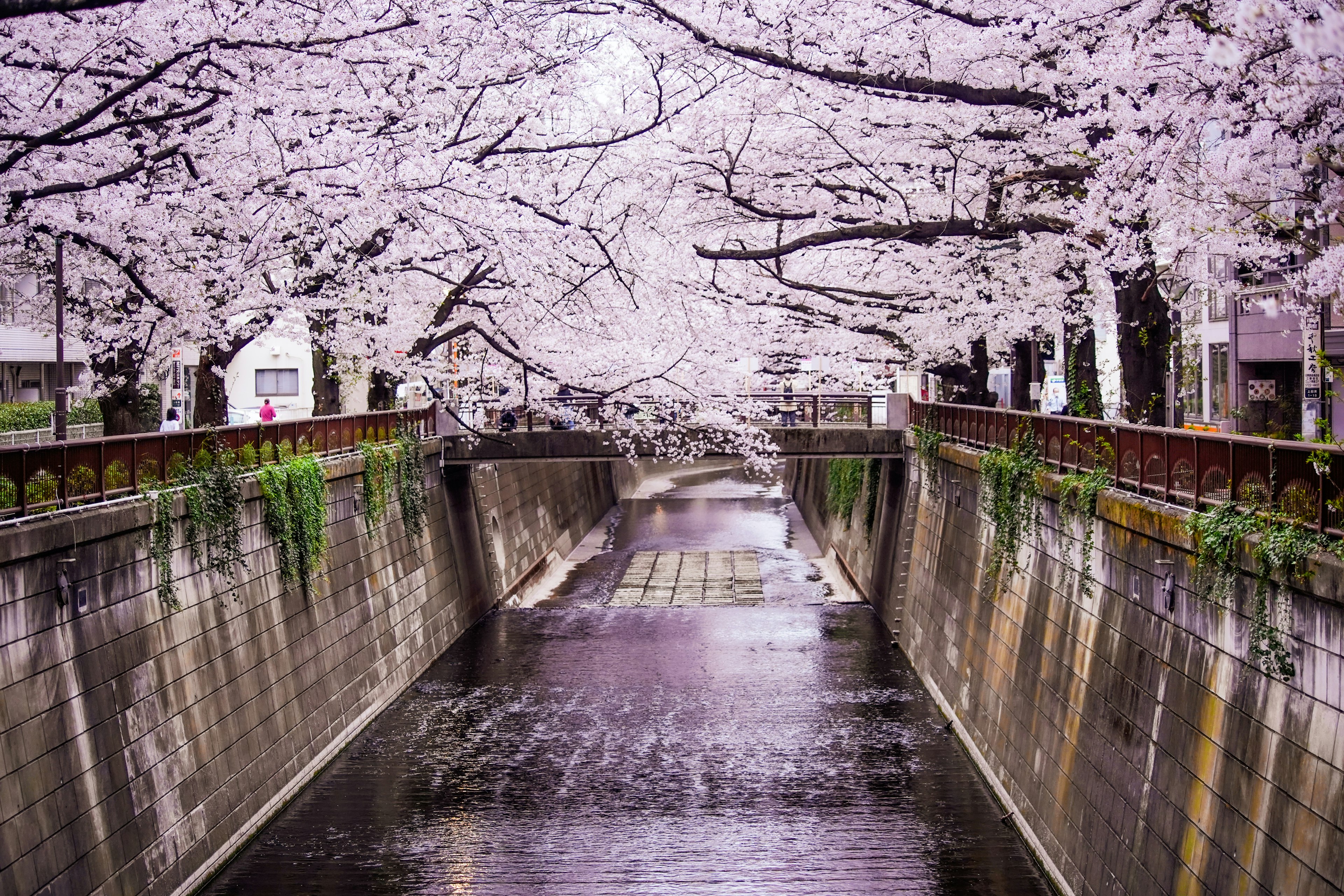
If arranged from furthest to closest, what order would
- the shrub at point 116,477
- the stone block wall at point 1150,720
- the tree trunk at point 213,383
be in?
the tree trunk at point 213,383
the shrub at point 116,477
the stone block wall at point 1150,720

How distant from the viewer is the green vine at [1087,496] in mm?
14766

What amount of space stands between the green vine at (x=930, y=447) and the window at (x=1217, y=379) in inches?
476

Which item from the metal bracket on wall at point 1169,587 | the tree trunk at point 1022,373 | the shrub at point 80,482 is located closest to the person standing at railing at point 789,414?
the tree trunk at point 1022,373

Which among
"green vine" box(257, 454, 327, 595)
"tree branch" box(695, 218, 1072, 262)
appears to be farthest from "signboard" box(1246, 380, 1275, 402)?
"green vine" box(257, 454, 327, 595)

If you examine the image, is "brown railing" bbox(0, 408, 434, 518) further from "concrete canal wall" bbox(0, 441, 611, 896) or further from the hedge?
the hedge

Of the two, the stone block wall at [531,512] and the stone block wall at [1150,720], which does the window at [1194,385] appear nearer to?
the stone block wall at [531,512]

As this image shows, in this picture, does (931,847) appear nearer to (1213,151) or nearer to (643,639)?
(1213,151)

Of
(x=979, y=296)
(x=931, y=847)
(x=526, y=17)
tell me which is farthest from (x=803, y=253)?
(x=931, y=847)

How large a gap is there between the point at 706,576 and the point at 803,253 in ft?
35.4

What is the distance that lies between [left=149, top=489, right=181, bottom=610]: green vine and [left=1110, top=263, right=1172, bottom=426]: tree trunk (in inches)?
519

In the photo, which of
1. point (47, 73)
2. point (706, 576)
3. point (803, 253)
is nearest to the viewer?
point (47, 73)

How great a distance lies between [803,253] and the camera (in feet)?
115

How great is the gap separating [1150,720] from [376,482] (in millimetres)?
16891

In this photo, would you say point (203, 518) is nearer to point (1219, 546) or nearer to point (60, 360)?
point (60, 360)
